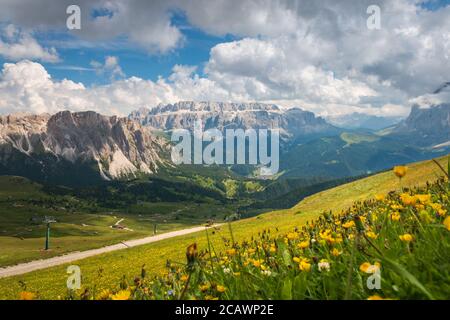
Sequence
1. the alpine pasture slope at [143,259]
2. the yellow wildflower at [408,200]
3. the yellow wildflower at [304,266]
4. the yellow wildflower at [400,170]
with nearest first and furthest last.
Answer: the yellow wildflower at [400,170], the yellow wildflower at [304,266], the yellow wildflower at [408,200], the alpine pasture slope at [143,259]

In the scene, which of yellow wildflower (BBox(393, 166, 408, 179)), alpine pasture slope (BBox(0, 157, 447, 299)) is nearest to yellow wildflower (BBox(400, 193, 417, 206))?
yellow wildflower (BBox(393, 166, 408, 179))

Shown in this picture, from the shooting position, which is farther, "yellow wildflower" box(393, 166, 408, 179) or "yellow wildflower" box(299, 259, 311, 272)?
"yellow wildflower" box(299, 259, 311, 272)

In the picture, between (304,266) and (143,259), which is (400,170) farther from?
(143,259)

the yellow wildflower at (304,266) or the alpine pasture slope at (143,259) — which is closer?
the yellow wildflower at (304,266)

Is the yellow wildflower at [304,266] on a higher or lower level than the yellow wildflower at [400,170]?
lower

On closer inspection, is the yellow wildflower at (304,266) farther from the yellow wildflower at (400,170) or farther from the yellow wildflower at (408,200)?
the yellow wildflower at (408,200)

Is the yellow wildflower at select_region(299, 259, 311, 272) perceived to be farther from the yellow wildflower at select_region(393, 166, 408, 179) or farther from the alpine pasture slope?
the alpine pasture slope

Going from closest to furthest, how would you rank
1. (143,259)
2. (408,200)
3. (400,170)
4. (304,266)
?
1. (400,170)
2. (304,266)
3. (408,200)
4. (143,259)

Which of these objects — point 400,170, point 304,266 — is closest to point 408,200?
point 400,170

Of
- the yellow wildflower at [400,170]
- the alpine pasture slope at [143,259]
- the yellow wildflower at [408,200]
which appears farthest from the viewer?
the alpine pasture slope at [143,259]

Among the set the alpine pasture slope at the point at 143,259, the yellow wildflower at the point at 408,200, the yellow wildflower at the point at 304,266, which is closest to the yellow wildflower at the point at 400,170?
the yellow wildflower at the point at 408,200
